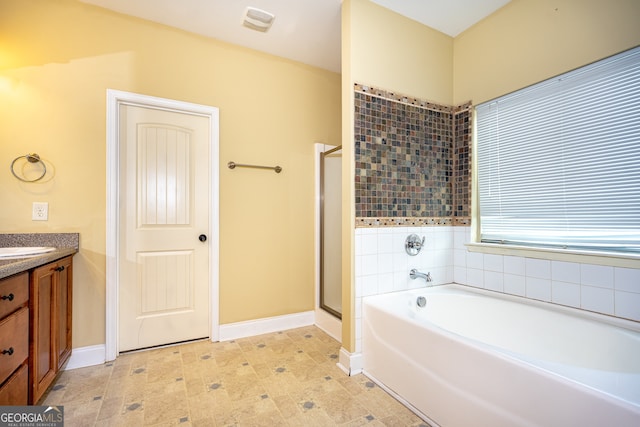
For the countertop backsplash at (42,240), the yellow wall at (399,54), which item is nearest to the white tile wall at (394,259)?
the yellow wall at (399,54)

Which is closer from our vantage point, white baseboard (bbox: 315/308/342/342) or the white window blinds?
the white window blinds

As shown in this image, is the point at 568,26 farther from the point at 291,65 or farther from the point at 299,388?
the point at 299,388

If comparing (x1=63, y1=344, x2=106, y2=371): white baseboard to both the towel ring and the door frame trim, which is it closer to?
the door frame trim

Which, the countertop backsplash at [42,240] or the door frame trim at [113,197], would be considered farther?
the door frame trim at [113,197]

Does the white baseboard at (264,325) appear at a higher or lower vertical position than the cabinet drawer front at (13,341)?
lower

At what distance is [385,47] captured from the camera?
2.18 m

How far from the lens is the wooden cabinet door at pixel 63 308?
68.7 inches

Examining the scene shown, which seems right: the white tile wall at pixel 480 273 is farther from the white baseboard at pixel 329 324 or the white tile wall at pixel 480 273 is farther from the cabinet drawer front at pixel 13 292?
the cabinet drawer front at pixel 13 292

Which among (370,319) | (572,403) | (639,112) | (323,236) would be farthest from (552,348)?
(323,236)

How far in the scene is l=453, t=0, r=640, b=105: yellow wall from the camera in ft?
5.37

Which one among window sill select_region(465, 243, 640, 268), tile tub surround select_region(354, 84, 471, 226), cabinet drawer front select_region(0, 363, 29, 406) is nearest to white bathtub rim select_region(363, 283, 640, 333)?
window sill select_region(465, 243, 640, 268)

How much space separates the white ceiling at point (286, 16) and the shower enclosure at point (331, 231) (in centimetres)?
100

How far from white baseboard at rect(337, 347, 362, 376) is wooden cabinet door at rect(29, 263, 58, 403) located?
5.61 ft

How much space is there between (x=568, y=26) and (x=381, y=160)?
4.64 feet
